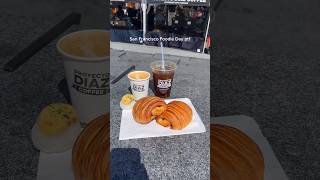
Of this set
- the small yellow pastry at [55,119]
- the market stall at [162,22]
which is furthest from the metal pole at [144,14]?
the small yellow pastry at [55,119]

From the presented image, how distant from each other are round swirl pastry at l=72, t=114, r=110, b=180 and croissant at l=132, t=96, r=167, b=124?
237mm

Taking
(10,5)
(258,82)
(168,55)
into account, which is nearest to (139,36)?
(168,55)

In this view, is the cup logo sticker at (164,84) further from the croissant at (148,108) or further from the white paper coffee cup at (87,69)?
the white paper coffee cup at (87,69)

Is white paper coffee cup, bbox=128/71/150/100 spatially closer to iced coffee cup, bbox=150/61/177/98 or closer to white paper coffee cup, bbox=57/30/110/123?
iced coffee cup, bbox=150/61/177/98

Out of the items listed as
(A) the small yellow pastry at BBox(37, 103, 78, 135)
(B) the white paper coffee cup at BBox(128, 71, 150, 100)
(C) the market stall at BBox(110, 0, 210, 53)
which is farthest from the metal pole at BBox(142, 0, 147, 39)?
(A) the small yellow pastry at BBox(37, 103, 78, 135)

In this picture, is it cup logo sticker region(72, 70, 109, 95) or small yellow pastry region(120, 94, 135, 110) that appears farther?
cup logo sticker region(72, 70, 109, 95)

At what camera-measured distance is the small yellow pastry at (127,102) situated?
2.56 feet

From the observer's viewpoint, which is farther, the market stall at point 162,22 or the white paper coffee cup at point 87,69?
the white paper coffee cup at point 87,69

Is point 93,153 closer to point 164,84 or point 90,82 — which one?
point 164,84

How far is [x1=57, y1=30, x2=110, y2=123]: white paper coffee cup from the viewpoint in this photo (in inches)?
54.9

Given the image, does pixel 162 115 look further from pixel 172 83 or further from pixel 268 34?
pixel 268 34

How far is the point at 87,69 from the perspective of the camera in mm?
1396

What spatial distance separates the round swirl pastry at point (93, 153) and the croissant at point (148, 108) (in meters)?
0.24

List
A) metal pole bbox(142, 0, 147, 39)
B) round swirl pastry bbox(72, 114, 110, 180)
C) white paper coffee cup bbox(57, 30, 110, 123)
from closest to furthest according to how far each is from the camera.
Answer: metal pole bbox(142, 0, 147, 39)
round swirl pastry bbox(72, 114, 110, 180)
white paper coffee cup bbox(57, 30, 110, 123)
